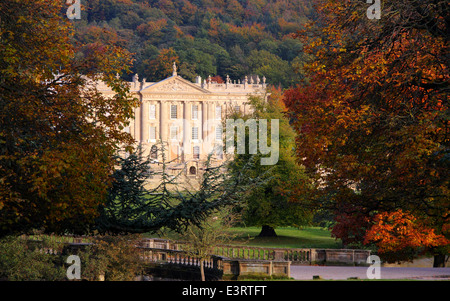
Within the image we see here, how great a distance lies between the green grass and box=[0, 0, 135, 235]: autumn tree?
2016 cm

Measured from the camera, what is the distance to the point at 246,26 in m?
128

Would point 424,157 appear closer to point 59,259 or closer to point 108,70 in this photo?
point 108,70

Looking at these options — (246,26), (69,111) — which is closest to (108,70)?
(69,111)

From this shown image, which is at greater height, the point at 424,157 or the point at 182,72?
the point at 182,72

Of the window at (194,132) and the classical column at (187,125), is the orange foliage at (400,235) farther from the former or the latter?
the window at (194,132)

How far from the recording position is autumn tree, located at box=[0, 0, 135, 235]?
40.1 ft

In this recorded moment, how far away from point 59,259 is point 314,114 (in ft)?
36.4

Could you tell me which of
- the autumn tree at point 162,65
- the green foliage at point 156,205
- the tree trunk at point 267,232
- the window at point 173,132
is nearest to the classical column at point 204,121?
the window at point 173,132

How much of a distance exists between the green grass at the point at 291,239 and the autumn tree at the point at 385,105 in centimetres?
1899

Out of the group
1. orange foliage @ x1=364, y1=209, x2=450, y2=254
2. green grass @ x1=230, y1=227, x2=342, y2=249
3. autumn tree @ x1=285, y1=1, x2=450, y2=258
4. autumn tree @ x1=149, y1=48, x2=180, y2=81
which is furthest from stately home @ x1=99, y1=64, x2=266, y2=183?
autumn tree @ x1=285, y1=1, x2=450, y2=258


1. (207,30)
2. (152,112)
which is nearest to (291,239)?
(152,112)

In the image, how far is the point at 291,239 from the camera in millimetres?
40250

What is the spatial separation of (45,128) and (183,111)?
3032 inches

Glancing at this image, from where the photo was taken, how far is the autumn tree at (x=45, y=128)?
481 inches
